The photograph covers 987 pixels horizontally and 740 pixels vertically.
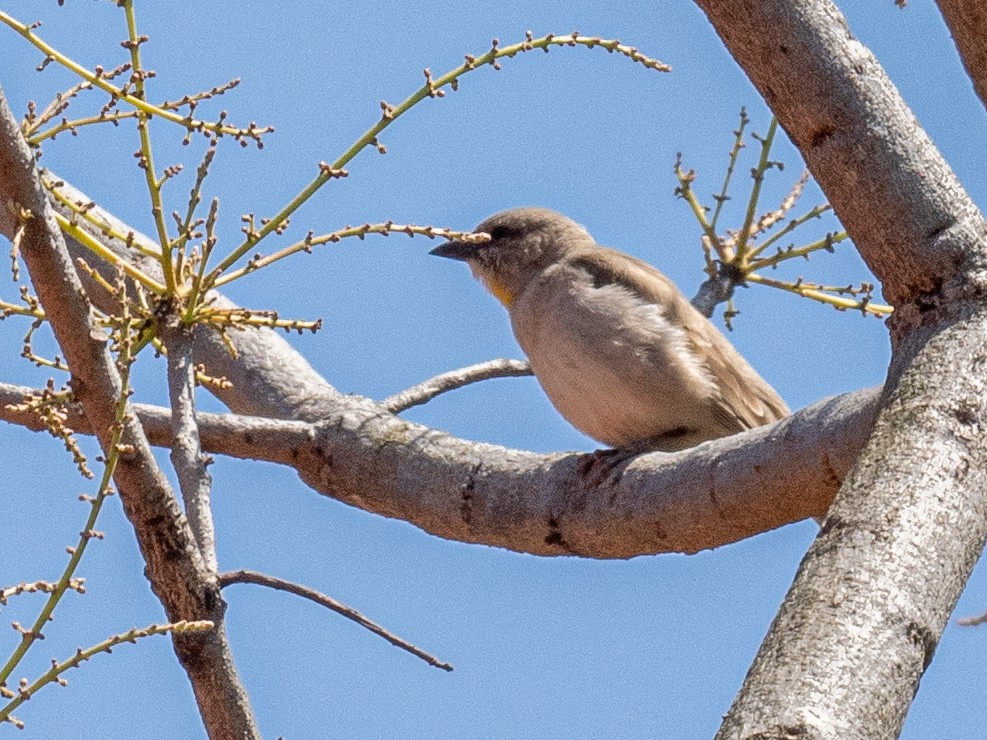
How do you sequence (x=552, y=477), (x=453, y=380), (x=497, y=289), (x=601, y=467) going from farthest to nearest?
(x=497, y=289)
(x=453, y=380)
(x=552, y=477)
(x=601, y=467)

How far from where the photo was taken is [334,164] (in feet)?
13.8

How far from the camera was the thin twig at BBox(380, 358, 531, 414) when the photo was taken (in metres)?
5.95

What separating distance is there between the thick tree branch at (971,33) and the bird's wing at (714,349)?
2.64 m

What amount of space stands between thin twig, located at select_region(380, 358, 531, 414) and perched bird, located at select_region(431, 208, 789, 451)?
5.3 inches

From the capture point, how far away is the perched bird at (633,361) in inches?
251

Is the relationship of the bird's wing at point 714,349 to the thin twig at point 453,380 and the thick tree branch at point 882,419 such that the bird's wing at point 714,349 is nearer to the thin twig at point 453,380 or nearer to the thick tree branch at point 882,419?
the thin twig at point 453,380

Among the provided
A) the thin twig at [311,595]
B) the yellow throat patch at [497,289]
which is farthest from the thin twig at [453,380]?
the thin twig at [311,595]

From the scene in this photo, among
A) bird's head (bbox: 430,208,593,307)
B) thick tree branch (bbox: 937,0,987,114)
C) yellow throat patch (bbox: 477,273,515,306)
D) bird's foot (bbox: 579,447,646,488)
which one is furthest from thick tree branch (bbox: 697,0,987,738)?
yellow throat patch (bbox: 477,273,515,306)

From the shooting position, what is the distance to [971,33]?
12.7ft

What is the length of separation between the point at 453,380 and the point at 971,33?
9.82 ft

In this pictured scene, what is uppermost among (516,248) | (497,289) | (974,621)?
(516,248)

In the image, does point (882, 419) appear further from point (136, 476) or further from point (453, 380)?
point (453, 380)

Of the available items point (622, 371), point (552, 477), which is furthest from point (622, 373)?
point (552, 477)

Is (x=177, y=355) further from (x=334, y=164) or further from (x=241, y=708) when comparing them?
(x=241, y=708)
